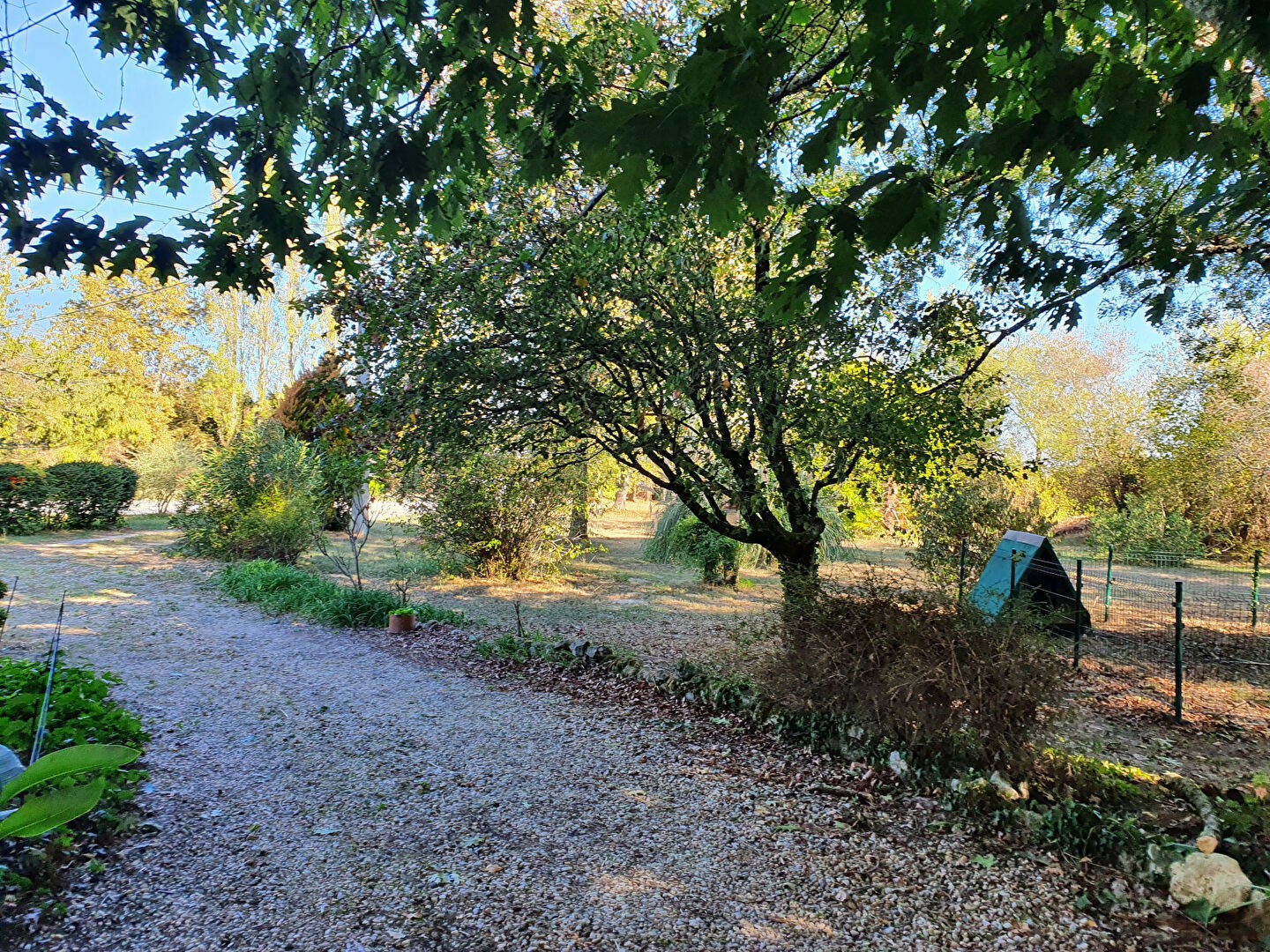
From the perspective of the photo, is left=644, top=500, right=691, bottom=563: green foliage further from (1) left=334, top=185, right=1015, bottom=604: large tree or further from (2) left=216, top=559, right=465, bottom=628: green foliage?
(1) left=334, top=185, right=1015, bottom=604: large tree

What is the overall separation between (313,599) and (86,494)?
11.4 m

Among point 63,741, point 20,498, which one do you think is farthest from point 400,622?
point 20,498

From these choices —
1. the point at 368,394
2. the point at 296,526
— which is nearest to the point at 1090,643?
the point at 368,394

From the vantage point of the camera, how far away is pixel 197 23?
3.33 meters

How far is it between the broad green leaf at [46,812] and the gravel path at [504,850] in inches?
25.8

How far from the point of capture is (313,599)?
29.4ft

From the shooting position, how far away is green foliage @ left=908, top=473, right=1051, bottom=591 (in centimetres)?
761

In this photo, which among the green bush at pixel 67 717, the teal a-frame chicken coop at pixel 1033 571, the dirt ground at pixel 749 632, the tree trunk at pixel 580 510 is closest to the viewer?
the green bush at pixel 67 717

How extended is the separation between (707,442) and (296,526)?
911 centimetres

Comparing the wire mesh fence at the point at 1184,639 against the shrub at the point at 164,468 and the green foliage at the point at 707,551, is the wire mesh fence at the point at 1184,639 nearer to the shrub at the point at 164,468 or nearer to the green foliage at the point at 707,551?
the green foliage at the point at 707,551

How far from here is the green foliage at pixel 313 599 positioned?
8336mm

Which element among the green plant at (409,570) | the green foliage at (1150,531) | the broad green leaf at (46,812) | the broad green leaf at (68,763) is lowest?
the green plant at (409,570)

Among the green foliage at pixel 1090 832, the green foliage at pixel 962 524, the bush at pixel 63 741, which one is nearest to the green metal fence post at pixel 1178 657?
the green foliage at pixel 962 524

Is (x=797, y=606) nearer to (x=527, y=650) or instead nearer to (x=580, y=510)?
(x=527, y=650)
